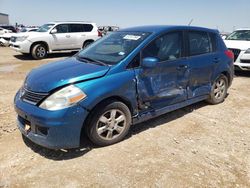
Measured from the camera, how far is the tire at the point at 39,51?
12703mm

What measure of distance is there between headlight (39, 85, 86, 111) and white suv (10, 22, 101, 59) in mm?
10194

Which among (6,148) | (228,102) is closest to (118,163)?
(6,148)

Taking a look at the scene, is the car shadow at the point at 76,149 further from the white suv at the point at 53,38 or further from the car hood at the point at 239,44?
the white suv at the point at 53,38

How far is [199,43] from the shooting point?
5.00 meters

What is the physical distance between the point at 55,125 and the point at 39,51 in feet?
34.6

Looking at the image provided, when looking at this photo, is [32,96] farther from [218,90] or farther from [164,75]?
[218,90]

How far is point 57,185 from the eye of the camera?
2912mm

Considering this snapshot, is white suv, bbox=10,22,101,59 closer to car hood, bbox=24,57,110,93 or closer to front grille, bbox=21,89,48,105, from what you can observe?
car hood, bbox=24,57,110,93

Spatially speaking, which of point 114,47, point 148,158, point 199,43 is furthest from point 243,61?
point 148,158

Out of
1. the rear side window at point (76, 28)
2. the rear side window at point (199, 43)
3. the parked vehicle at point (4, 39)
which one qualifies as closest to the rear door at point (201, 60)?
the rear side window at point (199, 43)

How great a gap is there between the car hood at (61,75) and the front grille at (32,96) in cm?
5

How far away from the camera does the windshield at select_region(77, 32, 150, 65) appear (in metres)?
3.90

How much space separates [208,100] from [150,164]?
279 cm

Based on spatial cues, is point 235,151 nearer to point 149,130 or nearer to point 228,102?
point 149,130
